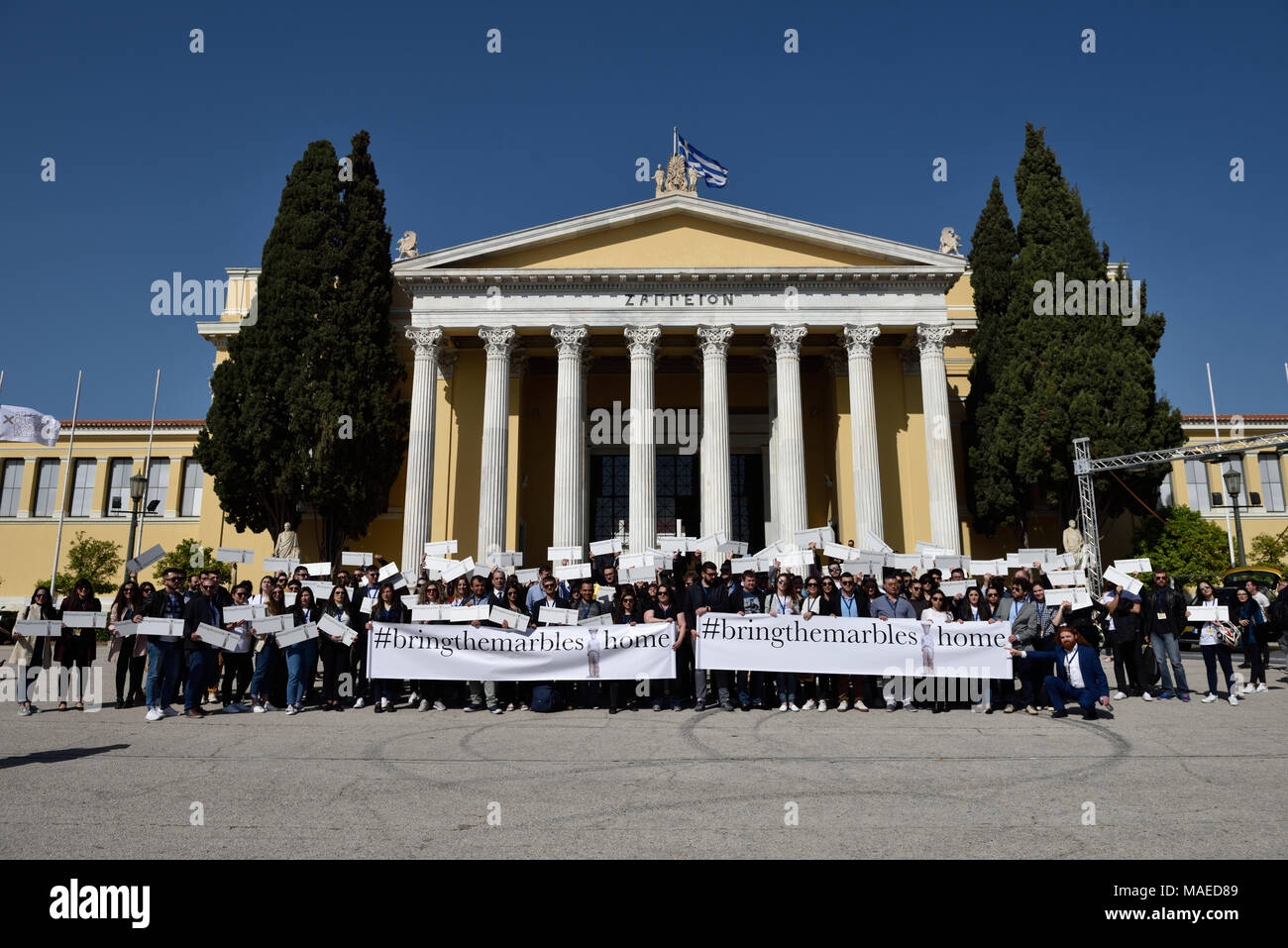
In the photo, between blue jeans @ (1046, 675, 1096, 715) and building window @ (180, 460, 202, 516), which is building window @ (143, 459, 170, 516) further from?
blue jeans @ (1046, 675, 1096, 715)

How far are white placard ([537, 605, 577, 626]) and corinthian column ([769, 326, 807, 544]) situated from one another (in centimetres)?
1452

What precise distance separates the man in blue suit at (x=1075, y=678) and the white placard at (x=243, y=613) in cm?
1091

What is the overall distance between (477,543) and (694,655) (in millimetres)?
16377

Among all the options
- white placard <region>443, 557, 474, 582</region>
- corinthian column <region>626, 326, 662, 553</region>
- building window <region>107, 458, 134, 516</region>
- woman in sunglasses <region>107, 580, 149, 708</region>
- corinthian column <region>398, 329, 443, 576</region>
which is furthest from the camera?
building window <region>107, 458, 134, 516</region>

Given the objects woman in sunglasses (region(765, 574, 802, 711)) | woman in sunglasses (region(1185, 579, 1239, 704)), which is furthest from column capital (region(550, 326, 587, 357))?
woman in sunglasses (region(1185, 579, 1239, 704))

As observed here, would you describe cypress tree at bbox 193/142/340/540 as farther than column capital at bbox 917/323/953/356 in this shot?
No

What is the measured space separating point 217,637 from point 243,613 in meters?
0.60

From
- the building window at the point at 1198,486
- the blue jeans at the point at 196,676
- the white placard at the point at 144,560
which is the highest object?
the building window at the point at 1198,486

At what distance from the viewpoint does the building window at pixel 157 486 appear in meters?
36.1

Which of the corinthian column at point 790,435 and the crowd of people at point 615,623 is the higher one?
the corinthian column at point 790,435

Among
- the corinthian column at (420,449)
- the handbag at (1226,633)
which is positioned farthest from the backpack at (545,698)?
the corinthian column at (420,449)

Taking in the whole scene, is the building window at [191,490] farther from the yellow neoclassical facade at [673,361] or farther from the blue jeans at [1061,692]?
the blue jeans at [1061,692]

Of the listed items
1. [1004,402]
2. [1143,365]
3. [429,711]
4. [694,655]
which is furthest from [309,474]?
[1143,365]

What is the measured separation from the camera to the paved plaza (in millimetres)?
5043
